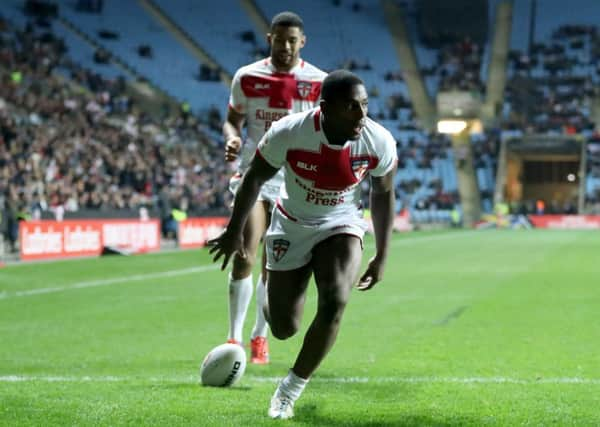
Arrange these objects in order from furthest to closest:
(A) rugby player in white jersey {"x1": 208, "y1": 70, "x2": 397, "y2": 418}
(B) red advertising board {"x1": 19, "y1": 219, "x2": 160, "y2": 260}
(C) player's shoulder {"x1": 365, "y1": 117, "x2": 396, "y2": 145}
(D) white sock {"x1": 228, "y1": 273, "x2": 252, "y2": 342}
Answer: (B) red advertising board {"x1": 19, "y1": 219, "x2": 160, "y2": 260} < (D) white sock {"x1": 228, "y1": 273, "x2": 252, "y2": 342} < (C) player's shoulder {"x1": 365, "y1": 117, "x2": 396, "y2": 145} < (A) rugby player in white jersey {"x1": 208, "y1": 70, "x2": 397, "y2": 418}

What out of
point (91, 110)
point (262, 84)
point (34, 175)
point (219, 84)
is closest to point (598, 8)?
point (219, 84)

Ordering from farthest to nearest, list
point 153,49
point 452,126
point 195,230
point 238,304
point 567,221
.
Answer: point 452,126 → point 153,49 → point 567,221 → point 195,230 → point 238,304

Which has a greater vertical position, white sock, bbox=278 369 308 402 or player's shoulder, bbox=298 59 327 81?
player's shoulder, bbox=298 59 327 81

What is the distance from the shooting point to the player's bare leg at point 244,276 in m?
7.59

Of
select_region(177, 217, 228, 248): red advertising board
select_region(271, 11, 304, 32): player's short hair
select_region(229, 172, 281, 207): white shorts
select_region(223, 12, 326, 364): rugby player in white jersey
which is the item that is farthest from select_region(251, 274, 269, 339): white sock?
select_region(177, 217, 228, 248): red advertising board

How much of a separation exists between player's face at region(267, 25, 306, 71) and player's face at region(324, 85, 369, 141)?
82.4 inches

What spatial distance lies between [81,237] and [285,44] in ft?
58.6

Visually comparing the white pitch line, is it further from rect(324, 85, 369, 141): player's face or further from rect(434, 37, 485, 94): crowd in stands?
rect(434, 37, 485, 94): crowd in stands

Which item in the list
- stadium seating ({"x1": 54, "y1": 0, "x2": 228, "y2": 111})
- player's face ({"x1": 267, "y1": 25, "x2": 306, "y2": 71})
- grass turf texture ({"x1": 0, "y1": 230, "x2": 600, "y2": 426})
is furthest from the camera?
stadium seating ({"x1": 54, "y1": 0, "x2": 228, "y2": 111})

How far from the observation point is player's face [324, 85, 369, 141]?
5.38m

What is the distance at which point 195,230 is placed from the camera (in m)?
30.6

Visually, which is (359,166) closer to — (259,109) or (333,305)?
(333,305)

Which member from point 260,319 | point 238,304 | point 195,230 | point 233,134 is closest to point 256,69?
point 233,134

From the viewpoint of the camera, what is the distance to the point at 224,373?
6.69m
